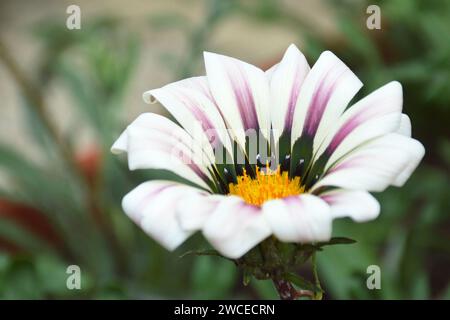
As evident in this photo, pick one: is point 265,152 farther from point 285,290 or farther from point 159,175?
point 159,175

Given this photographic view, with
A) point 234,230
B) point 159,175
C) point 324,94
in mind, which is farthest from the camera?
point 159,175

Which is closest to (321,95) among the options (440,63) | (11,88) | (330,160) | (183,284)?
(330,160)

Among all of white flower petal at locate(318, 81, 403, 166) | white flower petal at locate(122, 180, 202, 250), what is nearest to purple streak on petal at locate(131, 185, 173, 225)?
white flower petal at locate(122, 180, 202, 250)

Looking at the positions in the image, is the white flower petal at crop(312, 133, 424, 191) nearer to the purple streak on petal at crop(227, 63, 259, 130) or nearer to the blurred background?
the purple streak on petal at crop(227, 63, 259, 130)

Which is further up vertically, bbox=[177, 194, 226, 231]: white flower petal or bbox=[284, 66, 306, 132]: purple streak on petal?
bbox=[284, 66, 306, 132]: purple streak on petal

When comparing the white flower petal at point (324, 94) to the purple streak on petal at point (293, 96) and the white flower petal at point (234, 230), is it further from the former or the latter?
the white flower petal at point (234, 230)

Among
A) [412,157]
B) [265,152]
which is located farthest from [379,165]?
[265,152]
